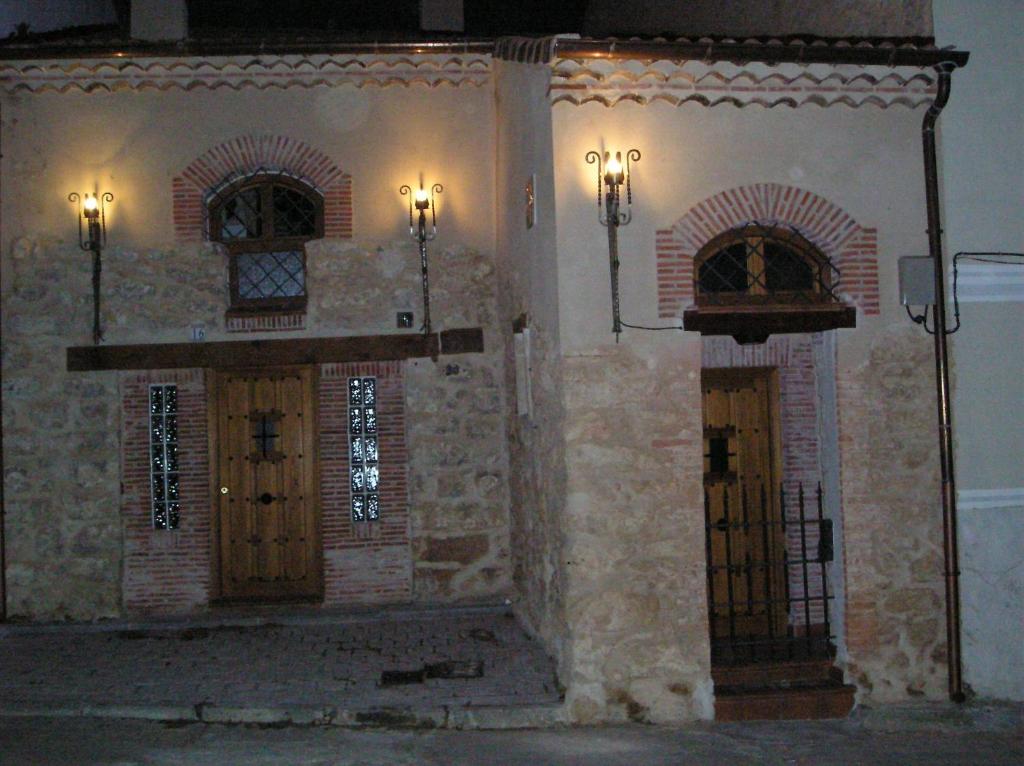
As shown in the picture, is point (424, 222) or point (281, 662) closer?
point (281, 662)

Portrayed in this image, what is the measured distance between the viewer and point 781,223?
764cm

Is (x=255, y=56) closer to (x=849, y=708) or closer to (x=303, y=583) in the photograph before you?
(x=303, y=583)

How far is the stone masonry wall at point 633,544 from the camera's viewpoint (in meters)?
7.25

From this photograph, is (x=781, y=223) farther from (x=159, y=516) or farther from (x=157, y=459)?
(x=159, y=516)

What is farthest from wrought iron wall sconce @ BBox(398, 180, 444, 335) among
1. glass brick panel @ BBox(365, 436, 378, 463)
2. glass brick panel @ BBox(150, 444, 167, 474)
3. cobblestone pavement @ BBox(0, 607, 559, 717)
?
cobblestone pavement @ BBox(0, 607, 559, 717)

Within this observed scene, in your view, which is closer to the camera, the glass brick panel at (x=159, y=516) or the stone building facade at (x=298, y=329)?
the stone building facade at (x=298, y=329)

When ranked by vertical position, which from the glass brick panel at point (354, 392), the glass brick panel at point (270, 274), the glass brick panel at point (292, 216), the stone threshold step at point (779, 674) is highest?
the glass brick panel at point (292, 216)

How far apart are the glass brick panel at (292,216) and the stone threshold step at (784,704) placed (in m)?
5.94

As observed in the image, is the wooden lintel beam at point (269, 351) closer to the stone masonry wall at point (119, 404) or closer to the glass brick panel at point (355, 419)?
the stone masonry wall at point (119, 404)

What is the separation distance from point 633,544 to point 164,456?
16.7 ft

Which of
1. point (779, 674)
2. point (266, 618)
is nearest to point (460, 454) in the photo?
point (266, 618)

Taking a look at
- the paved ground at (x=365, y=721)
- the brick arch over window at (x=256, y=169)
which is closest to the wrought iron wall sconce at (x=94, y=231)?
the brick arch over window at (x=256, y=169)

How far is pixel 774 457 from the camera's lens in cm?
888

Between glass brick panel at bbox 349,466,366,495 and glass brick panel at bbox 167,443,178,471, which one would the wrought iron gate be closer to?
glass brick panel at bbox 349,466,366,495
